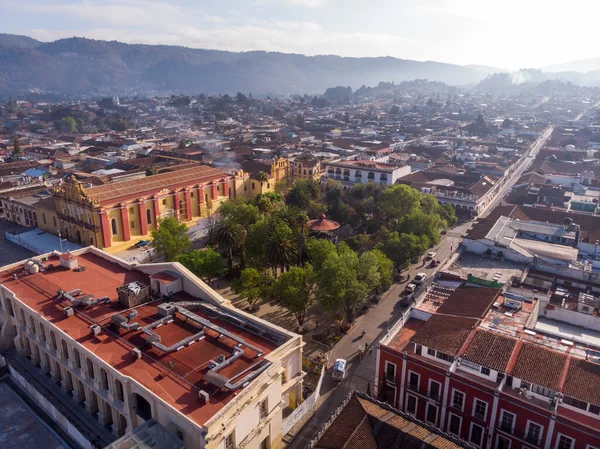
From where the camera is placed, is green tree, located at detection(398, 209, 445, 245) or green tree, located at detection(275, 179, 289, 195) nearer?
green tree, located at detection(398, 209, 445, 245)

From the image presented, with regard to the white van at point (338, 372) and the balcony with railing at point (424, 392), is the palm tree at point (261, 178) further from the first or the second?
the balcony with railing at point (424, 392)

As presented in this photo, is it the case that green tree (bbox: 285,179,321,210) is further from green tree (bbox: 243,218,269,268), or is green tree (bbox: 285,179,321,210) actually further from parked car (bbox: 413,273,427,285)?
parked car (bbox: 413,273,427,285)

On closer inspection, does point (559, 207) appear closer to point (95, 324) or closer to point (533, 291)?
point (533, 291)

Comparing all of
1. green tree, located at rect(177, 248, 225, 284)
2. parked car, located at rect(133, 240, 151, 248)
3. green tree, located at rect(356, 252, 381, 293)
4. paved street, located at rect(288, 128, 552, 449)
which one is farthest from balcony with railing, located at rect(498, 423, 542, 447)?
parked car, located at rect(133, 240, 151, 248)

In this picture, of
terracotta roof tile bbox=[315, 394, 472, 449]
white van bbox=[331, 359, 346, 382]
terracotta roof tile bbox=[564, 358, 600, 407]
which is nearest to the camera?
terracotta roof tile bbox=[315, 394, 472, 449]

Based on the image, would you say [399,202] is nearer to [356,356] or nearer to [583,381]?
[356,356]

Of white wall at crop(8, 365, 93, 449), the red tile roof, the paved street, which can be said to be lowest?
the paved street

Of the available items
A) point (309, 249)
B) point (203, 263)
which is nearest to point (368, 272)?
point (309, 249)
